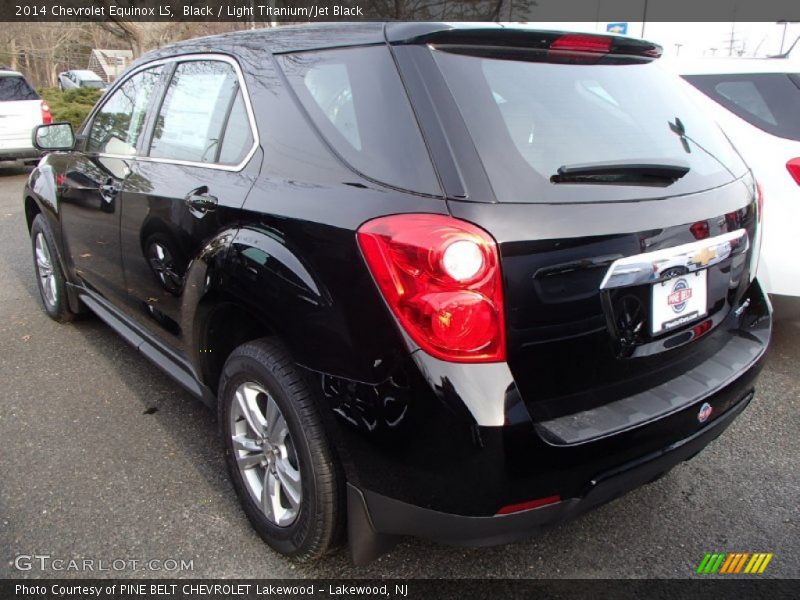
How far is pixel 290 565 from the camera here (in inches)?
85.7

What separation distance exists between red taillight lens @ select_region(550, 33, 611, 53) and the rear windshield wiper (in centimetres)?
45

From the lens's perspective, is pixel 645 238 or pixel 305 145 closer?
pixel 645 238

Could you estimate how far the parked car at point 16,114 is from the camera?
10758 mm

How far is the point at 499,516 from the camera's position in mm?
1619

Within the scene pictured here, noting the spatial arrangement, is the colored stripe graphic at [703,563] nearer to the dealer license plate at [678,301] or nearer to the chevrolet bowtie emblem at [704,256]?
the dealer license plate at [678,301]

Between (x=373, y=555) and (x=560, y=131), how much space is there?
138cm

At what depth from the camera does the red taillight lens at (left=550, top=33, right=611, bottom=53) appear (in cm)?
198

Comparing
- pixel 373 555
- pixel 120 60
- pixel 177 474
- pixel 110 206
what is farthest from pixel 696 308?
pixel 120 60

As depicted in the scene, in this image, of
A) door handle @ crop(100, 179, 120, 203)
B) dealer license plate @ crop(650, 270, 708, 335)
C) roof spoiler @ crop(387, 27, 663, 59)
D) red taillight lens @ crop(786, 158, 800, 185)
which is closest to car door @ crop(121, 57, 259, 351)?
door handle @ crop(100, 179, 120, 203)

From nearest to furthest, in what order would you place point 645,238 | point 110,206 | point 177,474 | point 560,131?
point 645,238 → point 560,131 → point 177,474 → point 110,206

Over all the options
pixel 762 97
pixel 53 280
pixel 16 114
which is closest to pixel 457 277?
pixel 762 97

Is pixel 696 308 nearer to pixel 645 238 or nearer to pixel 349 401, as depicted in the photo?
pixel 645 238

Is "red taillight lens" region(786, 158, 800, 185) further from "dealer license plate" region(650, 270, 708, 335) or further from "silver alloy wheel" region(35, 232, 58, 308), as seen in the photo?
"silver alloy wheel" region(35, 232, 58, 308)

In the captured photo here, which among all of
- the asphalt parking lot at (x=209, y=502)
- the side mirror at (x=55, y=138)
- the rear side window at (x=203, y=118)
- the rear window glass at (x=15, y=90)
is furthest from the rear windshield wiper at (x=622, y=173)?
the rear window glass at (x=15, y=90)
